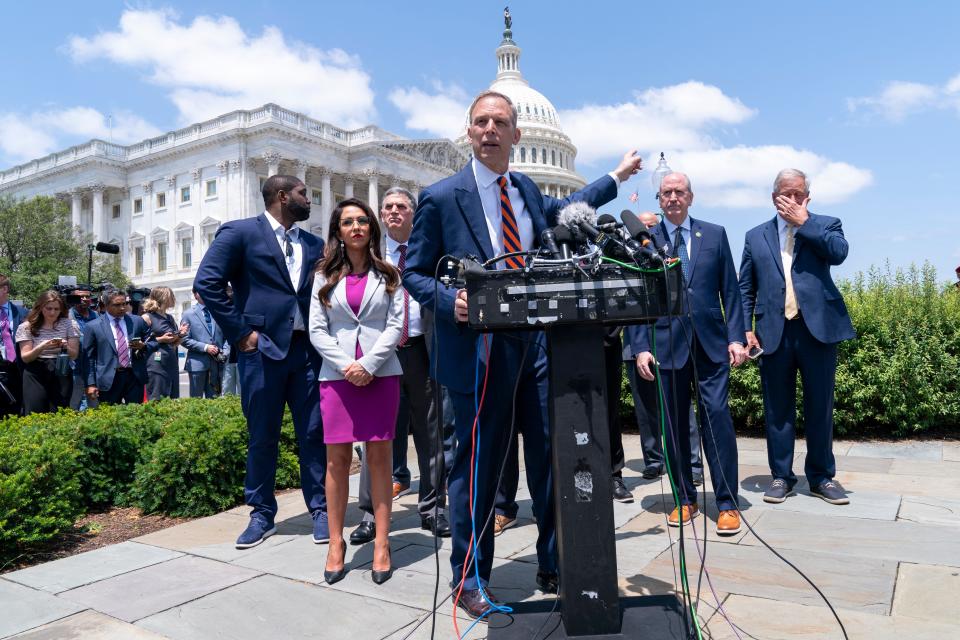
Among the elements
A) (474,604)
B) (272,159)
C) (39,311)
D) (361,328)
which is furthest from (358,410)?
(272,159)

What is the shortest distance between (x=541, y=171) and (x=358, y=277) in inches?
4086

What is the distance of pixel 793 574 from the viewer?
3.63 meters

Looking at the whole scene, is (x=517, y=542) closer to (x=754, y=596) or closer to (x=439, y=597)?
(x=439, y=597)

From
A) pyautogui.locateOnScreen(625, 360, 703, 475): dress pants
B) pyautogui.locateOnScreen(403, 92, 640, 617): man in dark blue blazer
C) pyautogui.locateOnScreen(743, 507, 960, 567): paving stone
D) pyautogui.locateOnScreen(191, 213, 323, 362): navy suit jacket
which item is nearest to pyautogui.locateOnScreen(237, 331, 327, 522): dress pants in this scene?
pyautogui.locateOnScreen(191, 213, 323, 362): navy suit jacket

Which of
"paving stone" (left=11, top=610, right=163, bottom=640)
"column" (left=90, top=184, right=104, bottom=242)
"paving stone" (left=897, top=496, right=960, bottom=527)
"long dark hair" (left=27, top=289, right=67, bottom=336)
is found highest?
"column" (left=90, top=184, right=104, bottom=242)

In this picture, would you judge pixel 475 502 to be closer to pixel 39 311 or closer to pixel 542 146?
pixel 39 311

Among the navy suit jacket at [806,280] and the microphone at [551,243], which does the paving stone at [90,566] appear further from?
the navy suit jacket at [806,280]

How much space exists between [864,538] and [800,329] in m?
1.71

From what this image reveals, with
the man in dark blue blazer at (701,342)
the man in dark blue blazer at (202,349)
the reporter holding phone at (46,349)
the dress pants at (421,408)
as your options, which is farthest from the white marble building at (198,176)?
the man in dark blue blazer at (701,342)

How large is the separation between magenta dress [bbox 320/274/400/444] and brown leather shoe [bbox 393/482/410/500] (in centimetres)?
208

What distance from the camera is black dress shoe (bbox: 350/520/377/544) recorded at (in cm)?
→ 459

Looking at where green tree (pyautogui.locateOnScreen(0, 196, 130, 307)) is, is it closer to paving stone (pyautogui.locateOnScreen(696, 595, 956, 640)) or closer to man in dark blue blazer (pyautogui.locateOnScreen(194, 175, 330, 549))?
man in dark blue blazer (pyautogui.locateOnScreen(194, 175, 330, 549))

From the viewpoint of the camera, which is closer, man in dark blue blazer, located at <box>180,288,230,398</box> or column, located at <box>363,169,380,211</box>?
man in dark blue blazer, located at <box>180,288,230,398</box>

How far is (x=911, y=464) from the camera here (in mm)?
6734
